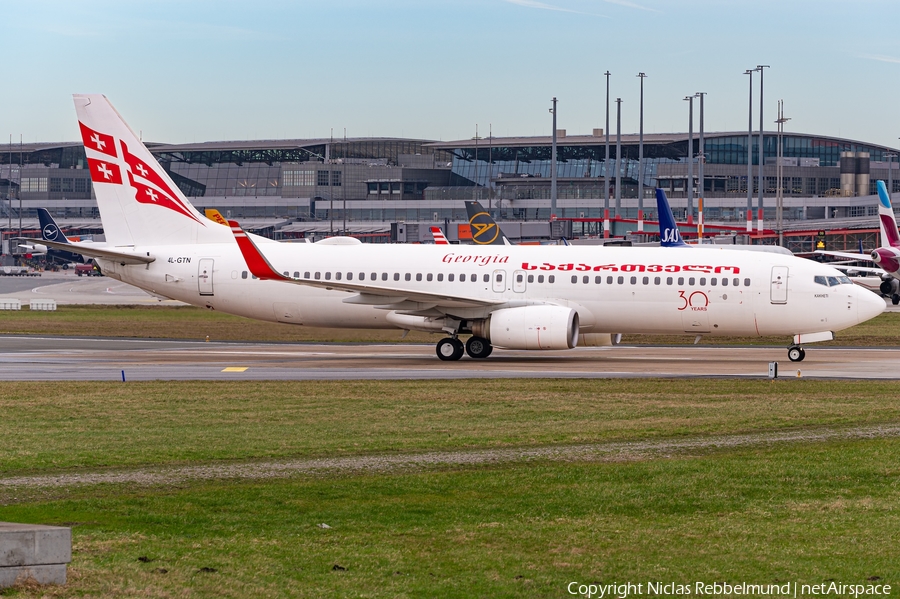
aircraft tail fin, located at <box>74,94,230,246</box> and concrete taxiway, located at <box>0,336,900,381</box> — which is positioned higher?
aircraft tail fin, located at <box>74,94,230,246</box>

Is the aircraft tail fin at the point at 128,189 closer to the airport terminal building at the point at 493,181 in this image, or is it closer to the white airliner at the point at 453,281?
the white airliner at the point at 453,281

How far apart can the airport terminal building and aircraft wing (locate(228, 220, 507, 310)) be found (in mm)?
123560

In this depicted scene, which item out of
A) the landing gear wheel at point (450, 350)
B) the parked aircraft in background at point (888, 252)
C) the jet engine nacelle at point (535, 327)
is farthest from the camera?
the parked aircraft in background at point (888, 252)

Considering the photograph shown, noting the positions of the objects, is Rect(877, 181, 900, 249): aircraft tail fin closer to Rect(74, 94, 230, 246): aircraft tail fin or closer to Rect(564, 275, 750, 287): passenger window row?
Rect(564, 275, 750, 287): passenger window row

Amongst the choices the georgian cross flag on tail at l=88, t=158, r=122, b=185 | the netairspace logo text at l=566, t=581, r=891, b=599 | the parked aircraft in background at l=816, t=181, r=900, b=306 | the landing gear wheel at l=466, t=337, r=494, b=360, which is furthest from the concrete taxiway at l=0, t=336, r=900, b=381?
the parked aircraft in background at l=816, t=181, r=900, b=306

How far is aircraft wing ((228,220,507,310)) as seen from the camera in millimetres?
37188

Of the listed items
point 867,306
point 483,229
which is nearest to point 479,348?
point 867,306

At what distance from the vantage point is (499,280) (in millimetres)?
39094

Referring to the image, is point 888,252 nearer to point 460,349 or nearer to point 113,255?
point 460,349

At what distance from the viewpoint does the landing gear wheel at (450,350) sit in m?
38.8

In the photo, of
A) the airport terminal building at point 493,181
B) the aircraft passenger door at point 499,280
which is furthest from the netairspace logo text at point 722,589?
the airport terminal building at point 493,181

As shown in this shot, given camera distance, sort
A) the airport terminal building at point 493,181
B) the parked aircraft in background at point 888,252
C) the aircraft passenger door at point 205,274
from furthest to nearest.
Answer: the airport terminal building at point 493,181, the parked aircraft in background at point 888,252, the aircraft passenger door at point 205,274

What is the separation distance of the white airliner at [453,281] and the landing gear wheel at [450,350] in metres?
0.04

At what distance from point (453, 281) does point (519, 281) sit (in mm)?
2302
